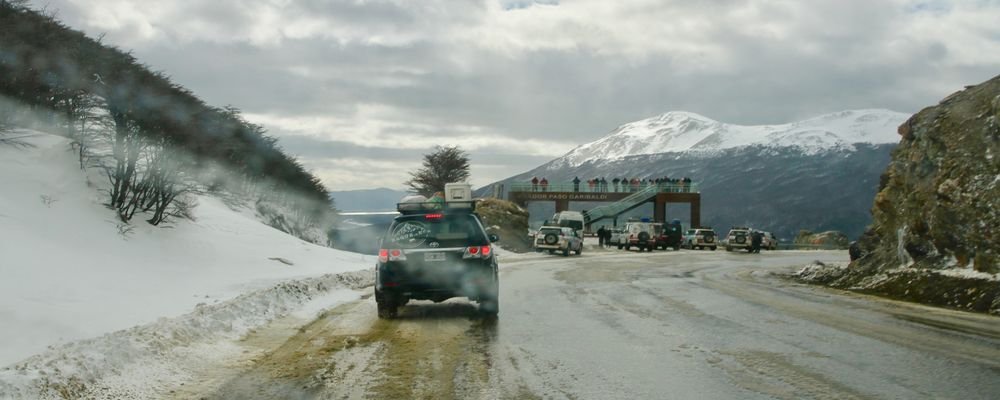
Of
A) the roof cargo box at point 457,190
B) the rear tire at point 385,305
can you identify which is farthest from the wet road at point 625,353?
the roof cargo box at point 457,190

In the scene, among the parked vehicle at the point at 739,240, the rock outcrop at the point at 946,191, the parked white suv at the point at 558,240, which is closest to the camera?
the rock outcrop at the point at 946,191

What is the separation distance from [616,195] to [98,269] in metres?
71.3

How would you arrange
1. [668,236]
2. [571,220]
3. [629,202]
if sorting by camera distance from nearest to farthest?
1. [571,220]
2. [668,236]
3. [629,202]

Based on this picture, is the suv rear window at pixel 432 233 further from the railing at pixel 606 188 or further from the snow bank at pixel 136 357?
the railing at pixel 606 188

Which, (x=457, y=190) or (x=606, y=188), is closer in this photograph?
(x=457, y=190)

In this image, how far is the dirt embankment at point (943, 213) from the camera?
1553cm

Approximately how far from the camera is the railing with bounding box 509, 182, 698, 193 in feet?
258

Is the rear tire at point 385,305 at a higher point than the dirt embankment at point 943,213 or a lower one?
lower

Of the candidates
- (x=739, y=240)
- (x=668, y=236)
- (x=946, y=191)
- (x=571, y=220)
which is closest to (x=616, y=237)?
(x=668, y=236)

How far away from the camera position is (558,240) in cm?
4241

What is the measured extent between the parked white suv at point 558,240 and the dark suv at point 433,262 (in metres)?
29.4

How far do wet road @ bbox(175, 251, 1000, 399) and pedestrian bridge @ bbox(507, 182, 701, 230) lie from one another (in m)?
64.2

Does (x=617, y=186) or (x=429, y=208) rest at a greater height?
(x=617, y=186)

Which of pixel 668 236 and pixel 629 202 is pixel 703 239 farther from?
pixel 629 202
